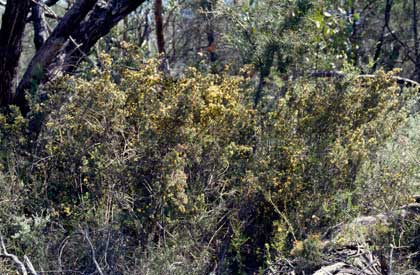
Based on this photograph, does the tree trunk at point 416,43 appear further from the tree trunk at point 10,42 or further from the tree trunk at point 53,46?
the tree trunk at point 10,42

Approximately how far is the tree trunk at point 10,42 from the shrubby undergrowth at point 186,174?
0.74 metres

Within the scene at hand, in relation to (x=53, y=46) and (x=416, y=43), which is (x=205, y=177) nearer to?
(x=53, y=46)

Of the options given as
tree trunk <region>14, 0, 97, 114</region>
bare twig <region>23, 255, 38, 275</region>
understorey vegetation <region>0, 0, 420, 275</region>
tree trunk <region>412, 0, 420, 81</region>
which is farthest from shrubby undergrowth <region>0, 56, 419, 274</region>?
tree trunk <region>412, 0, 420, 81</region>

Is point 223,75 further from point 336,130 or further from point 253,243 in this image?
point 253,243

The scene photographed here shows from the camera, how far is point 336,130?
17.2ft

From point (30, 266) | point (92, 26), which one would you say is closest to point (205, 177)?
point (30, 266)

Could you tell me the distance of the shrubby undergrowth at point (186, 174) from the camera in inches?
179

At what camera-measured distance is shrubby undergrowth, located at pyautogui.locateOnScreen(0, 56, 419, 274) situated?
14.9ft

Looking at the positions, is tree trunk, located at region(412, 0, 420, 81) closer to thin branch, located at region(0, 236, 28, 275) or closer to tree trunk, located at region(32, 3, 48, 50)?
tree trunk, located at region(32, 3, 48, 50)

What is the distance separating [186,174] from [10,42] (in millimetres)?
2276

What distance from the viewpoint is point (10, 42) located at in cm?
591

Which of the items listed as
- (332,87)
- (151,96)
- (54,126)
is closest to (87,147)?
(54,126)

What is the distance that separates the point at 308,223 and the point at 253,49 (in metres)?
2.35

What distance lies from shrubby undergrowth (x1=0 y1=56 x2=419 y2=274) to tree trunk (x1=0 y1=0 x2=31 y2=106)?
74 centimetres
